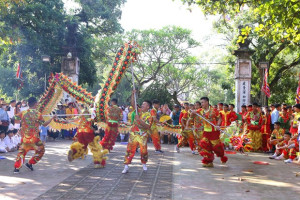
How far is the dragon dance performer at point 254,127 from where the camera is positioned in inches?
512

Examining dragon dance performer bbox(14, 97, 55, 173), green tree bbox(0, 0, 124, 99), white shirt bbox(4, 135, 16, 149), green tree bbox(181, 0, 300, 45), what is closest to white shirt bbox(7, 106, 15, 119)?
white shirt bbox(4, 135, 16, 149)

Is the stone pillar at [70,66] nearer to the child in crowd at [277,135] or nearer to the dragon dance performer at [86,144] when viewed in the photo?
the dragon dance performer at [86,144]

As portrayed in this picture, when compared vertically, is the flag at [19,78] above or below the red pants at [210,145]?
above

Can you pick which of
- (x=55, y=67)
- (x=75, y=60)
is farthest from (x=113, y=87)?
(x=55, y=67)

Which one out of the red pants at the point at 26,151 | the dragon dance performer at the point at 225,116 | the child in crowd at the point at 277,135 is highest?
the dragon dance performer at the point at 225,116

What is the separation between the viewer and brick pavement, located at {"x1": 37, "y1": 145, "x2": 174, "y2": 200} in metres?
5.92

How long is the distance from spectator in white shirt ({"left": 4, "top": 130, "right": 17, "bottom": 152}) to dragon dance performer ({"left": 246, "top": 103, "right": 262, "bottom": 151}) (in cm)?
829

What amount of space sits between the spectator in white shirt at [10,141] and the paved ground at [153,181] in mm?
1825

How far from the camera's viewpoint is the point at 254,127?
1310cm

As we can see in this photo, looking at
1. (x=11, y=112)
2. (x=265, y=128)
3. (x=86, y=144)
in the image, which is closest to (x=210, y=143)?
(x=86, y=144)

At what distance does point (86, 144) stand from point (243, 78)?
9.78m

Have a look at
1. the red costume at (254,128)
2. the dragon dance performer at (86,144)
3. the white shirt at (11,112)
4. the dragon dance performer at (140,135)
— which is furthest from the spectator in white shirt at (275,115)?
the white shirt at (11,112)

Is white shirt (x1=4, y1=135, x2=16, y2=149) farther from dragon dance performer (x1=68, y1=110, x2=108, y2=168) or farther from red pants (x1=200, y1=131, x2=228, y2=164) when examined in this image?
red pants (x1=200, y1=131, x2=228, y2=164)

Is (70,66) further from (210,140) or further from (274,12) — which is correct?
(274,12)
